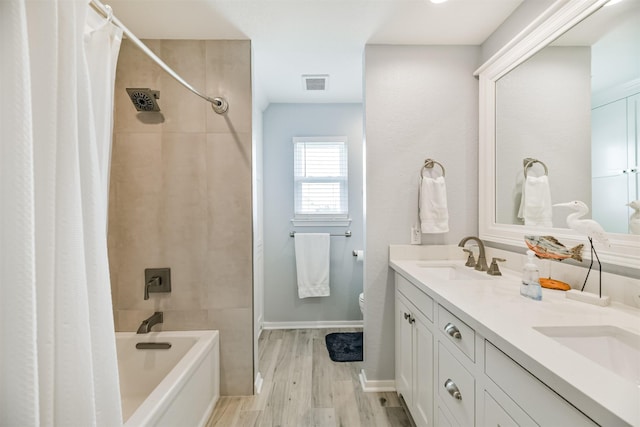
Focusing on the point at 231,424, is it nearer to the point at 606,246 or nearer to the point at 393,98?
the point at 606,246

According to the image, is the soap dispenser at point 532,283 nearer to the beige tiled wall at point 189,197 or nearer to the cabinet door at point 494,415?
the cabinet door at point 494,415

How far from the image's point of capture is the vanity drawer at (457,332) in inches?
38.4

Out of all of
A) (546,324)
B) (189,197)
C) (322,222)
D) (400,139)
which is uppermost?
(400,139)

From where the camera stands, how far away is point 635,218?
1015mm

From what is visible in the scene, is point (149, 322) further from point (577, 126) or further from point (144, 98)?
point (577, 126)

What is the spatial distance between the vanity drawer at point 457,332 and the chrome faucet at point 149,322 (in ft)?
5.51

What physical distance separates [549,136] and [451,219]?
0.73 metres

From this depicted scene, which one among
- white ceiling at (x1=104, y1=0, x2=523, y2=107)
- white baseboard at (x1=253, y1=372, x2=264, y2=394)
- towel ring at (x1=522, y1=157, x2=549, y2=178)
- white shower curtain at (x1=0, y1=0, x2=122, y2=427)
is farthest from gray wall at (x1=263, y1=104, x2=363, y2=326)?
white shower curtain at (x1=0, y1=0, x2=122, y2=427)

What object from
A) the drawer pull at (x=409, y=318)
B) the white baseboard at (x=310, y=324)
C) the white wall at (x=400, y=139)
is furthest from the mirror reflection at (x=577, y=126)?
the white baseboard at (x=310, y=324)

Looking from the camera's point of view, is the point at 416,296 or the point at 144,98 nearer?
the point at 416,296

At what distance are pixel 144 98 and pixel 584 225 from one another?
234 cm

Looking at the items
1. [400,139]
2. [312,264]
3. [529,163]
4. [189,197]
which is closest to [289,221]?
[312,264]

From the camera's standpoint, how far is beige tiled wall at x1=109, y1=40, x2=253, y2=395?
183cm

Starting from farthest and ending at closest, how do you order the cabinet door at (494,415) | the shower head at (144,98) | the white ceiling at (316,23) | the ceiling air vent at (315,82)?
the ceiling air vent at (315,82) → the shower head at (144,98) → the white ceiling at (316,23) → the cabinet door at (494,415)
